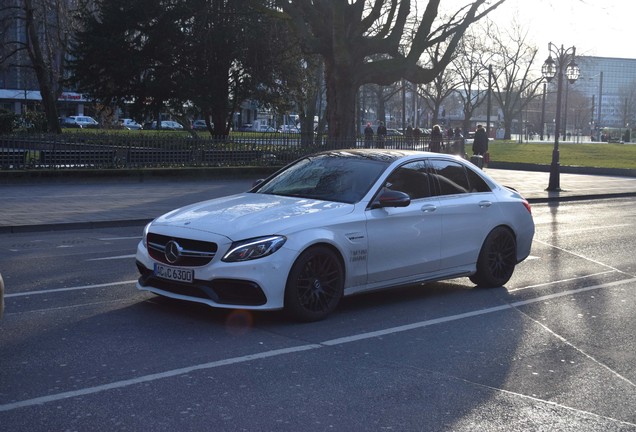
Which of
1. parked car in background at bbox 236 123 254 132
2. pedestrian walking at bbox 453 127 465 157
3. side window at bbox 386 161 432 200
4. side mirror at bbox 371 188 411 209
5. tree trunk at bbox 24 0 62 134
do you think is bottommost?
parked car in background at bbox 236 123 254 132

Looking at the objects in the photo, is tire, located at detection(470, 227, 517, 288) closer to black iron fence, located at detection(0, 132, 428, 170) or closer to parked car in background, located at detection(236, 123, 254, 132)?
black iron fence, located at detection(0, 132, 428, 170)

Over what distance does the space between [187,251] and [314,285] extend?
3.84 feet

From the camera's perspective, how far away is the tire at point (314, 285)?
25.2ft

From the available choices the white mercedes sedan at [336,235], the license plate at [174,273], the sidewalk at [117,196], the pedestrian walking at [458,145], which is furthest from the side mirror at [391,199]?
the pedestrian walking at [458,145]

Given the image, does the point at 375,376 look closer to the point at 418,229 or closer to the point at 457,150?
the point at 418,229

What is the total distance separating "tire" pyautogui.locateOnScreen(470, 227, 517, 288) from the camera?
990 centimetres

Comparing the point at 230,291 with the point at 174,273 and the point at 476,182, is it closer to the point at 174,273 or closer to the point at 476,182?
the point at 174,273

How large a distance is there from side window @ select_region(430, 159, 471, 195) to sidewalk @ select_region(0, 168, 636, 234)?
860cm

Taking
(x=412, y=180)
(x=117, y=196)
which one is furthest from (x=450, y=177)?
(x=117, y=196)

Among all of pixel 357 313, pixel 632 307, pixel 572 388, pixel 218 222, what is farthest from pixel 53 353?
pixel 632 307

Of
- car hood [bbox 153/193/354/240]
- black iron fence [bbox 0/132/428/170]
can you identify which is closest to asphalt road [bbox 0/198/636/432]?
car hood [bbox 153/193/354/240]

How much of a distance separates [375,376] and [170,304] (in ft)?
9.62

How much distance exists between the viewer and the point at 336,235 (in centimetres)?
800

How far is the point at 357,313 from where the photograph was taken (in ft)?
27.9
